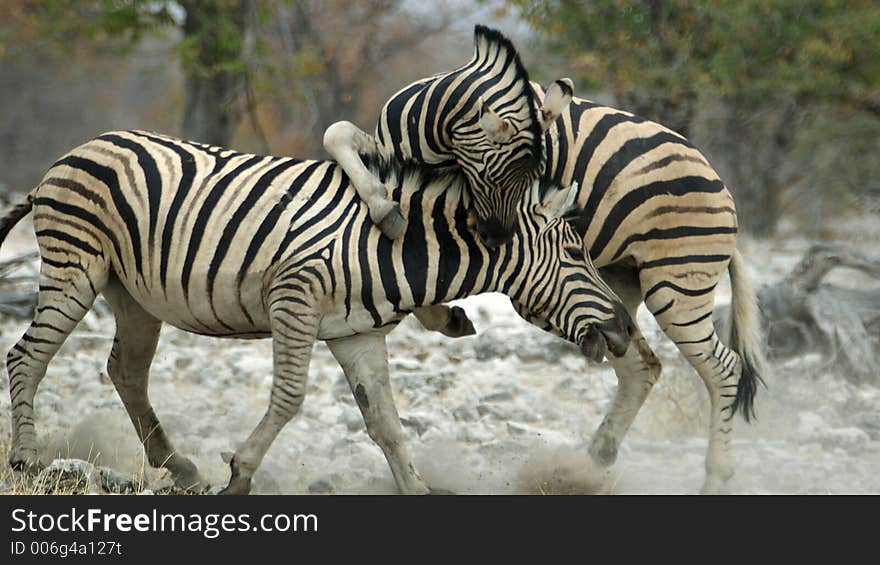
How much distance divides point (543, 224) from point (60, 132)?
1010 inches

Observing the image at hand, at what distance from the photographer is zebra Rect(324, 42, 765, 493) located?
4.86m

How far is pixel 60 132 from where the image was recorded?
27.2 metres

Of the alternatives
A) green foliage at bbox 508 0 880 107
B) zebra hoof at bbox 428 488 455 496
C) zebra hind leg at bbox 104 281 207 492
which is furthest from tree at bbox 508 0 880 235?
zebra hind leg at bbox 104 281 207 492

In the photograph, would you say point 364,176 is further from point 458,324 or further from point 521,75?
point 458,324

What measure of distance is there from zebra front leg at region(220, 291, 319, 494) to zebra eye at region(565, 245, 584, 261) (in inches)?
45.7

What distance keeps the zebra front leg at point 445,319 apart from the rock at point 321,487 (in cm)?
99

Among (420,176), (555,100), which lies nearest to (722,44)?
(555,100)

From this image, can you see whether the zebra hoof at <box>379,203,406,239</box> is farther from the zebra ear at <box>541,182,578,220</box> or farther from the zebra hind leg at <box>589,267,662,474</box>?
the zebra hind leg at <box>589,267,662,474</box>

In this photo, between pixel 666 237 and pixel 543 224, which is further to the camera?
pixel 666 237

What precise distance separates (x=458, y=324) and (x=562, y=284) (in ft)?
2.65

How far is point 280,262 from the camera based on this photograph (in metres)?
4.36

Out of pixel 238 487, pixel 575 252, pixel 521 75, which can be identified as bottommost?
pixel 238 487
